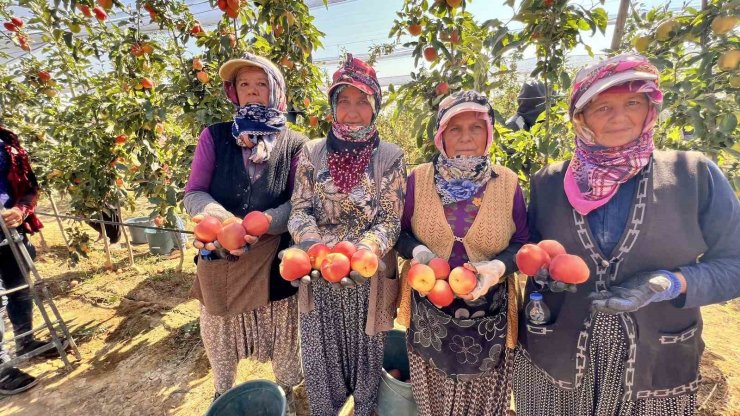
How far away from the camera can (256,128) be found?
1843 millimetres

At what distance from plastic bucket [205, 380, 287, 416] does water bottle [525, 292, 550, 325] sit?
132 cm

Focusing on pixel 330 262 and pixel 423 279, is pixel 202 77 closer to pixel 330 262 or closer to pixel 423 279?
pixel 330 262

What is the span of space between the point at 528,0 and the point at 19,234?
387cm

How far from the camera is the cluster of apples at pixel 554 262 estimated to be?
4.07 ft

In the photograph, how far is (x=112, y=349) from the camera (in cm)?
330

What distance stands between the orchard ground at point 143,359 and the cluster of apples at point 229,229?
1.28 m

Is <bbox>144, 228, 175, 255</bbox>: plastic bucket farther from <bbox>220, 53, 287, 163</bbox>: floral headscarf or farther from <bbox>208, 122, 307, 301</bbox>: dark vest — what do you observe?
<bbox>220, 53, 287, 163</bbox>: floral headscarf

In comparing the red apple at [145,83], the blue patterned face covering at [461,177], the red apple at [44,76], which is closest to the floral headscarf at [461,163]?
the blue patterned face covering at [461,177]

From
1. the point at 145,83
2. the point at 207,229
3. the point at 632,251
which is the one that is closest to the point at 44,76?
the point at 145,83

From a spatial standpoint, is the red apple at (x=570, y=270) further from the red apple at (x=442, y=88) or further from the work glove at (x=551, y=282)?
the red apple at (x=442, y=88)

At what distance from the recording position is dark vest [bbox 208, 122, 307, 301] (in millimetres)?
1851

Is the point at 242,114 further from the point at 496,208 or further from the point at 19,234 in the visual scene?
the point at 19,234

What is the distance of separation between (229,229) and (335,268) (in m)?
0.53

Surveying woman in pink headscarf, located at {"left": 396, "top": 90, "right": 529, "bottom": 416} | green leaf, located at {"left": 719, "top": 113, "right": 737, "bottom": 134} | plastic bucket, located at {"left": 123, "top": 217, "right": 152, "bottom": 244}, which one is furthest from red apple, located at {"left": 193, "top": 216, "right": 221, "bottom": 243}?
plastic bucket, located at {"left": 123, "top": 217, "right": 152, "bottom": 244}
